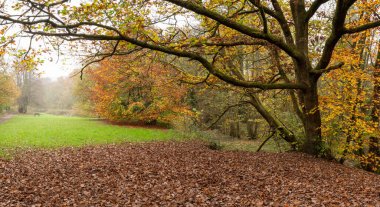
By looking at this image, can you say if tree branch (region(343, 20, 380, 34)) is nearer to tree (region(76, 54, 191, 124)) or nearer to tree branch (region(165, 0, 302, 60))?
tree branch (region(165, 0, 302, 60))

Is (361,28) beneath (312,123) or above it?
above

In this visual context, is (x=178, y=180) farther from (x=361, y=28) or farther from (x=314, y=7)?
(x=314, y=7)

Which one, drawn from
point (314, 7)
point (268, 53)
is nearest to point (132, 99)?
point (268, 53)

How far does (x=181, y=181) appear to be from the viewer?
9.35 meters

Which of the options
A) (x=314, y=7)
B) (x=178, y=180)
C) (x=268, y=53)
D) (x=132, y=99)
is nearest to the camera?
(x=178, y=180)

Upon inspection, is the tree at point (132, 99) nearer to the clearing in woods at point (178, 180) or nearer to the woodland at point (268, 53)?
the woodland at point (268, 53)

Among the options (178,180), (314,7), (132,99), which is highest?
(314,7)

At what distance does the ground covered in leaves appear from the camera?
7.56 m

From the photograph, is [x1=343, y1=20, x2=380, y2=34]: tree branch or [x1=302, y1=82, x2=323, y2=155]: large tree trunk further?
[x1=302, y1=82, x2=323, y2=155]: large tree trunk

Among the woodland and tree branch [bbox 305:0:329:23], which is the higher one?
tree branch [bbox 305:0:329:23]

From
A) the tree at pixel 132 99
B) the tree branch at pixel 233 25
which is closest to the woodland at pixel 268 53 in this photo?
the tree branch at pixel 233 25

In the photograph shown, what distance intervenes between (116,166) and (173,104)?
17.3 metres

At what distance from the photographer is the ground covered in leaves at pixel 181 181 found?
24.8 ft

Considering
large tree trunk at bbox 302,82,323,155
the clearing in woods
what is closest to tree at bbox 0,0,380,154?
large tree trunk at bbox 302,82,323,155
